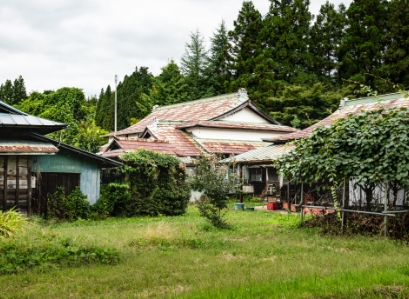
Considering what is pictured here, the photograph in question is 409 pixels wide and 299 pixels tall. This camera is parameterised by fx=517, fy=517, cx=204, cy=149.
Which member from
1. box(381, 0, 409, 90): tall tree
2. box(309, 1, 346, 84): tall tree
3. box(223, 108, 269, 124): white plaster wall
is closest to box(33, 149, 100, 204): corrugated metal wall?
box(223, 108, 269, 124): white plaster wall

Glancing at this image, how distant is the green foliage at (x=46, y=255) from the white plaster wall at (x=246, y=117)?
25967 mm

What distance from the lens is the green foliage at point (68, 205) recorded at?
19.3 meters

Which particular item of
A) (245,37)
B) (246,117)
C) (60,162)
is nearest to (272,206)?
(60,162)

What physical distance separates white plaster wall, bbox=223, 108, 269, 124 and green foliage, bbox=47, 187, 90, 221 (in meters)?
17.3

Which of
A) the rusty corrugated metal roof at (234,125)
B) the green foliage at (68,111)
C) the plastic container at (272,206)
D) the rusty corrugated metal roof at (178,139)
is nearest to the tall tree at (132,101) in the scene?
the green foliage at (68,111)

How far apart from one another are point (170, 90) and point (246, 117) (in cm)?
1826

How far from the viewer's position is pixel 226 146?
111ft

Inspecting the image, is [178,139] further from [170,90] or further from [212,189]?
[170,90]

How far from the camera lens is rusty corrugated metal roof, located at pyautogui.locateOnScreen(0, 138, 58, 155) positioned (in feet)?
56.5

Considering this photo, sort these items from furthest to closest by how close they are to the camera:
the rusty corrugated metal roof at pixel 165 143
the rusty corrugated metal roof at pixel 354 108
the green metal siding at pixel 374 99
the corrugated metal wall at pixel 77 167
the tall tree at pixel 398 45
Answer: the tall tree at pixel 398 45 → the rusty corrugated metal roof at pixel 165 143 → the green metal siding at pixel 374 99 → the rusty corrugated metal roof at pixel 354 108 → the corrugated metal wall at pixel 77 167

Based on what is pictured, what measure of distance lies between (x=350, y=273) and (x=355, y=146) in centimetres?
620

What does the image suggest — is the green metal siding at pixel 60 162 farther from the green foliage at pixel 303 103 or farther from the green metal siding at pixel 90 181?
the green foliage at pixel 303 103

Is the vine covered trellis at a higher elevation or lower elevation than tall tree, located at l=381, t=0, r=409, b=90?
lower

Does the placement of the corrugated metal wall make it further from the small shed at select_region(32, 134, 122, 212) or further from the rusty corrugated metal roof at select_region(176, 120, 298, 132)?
the rusty corrugated metal roof at select_region(176, 120, 298, 132)
